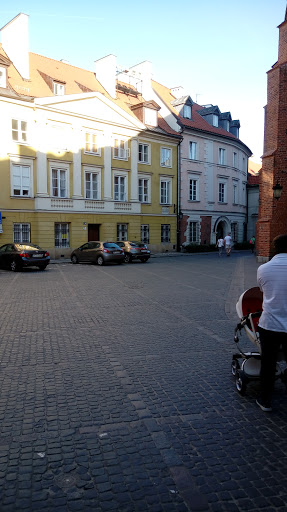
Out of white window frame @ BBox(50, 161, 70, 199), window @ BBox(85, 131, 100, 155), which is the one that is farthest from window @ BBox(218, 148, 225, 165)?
white window frame @ BBox(50, 161, 70, 199)

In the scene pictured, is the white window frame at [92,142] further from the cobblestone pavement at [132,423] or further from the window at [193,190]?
the cobblestone pavement at [132,423]

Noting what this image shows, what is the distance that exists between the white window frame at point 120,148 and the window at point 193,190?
889 cm

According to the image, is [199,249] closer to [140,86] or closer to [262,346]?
[140,86]

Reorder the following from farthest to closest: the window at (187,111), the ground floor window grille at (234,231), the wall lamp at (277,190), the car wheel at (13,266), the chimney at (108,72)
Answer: the ground floor window grille at (234,231) → the window at (187,111) → the chimney at (108,72) → the car wheel at (13,266) → the wall lamp at (277,190)

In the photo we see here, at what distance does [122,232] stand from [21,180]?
970cm

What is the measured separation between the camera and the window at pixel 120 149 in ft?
109

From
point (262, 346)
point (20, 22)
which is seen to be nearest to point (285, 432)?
point (262, 346)

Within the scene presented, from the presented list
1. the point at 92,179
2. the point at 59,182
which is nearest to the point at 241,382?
the point at 59,182

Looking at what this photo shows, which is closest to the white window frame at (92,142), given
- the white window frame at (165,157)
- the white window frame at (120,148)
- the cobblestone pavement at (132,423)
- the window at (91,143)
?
the window at (91,143)

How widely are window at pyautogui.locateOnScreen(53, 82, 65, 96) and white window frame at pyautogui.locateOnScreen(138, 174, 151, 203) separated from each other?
30.4 feet

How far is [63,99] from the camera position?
1136 inches

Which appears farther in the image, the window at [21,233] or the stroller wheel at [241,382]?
the window at [21,233]

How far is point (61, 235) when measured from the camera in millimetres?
29922

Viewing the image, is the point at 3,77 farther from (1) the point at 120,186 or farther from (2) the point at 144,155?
(2) the point at 144,155
